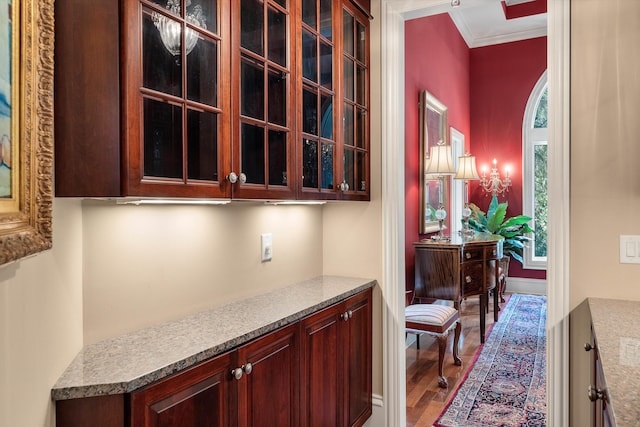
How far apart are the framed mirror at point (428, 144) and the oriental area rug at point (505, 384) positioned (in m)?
1.26

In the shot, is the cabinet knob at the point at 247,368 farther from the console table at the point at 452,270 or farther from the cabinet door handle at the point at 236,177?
the console table at the point at 452,270

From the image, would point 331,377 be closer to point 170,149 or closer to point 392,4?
point 170,149

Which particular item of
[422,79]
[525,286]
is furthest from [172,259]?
[525,286]

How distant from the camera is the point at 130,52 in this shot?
117 cm

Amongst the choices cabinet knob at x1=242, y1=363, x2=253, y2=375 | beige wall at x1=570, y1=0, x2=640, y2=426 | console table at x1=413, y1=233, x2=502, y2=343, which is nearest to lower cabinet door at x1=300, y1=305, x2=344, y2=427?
cabinet knob at x1=242, y1=363, x2=253, y2=375

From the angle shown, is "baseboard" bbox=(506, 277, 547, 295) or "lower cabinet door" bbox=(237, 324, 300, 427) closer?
"lower cabinet door" bbox=(237, 324, 300, 427)

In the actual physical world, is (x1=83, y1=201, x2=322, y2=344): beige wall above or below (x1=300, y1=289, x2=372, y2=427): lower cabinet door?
above

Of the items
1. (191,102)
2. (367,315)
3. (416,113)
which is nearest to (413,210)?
(416,113)

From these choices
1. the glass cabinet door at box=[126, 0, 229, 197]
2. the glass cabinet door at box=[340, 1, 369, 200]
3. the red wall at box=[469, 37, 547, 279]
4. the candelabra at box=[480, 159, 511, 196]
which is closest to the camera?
the glass cabinet door at box=[126, 0, 229, 197]

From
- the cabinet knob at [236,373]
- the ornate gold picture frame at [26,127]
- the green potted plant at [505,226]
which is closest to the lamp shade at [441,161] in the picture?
the green potted plant at [505,226]

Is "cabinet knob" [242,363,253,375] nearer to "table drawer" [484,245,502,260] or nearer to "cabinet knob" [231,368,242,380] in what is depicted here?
"cabinet knob" [231,368,242,380]

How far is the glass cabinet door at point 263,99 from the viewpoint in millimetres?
1568

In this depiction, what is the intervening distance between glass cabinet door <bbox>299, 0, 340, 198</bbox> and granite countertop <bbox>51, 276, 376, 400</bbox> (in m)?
0.50

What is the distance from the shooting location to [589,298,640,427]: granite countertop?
0.84m
